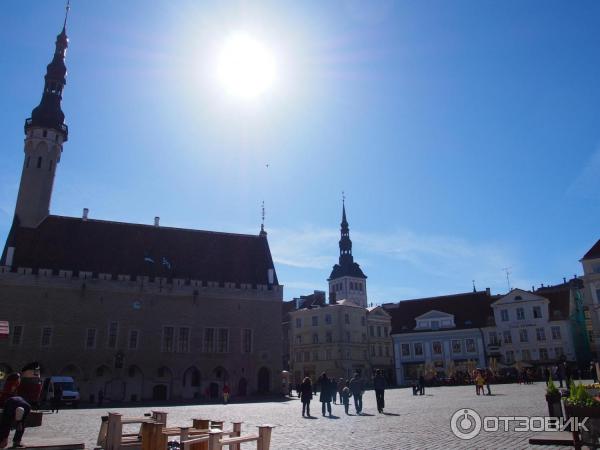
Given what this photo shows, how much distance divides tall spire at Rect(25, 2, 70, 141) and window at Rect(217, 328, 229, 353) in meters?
25.2

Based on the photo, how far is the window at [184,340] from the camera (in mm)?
42531

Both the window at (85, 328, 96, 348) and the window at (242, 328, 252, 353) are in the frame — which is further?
the window at (242, 328, 252, 353)

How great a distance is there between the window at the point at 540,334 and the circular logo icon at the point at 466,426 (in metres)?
40.2

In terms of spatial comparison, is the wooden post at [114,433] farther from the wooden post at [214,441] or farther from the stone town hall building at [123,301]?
the stone town hall building at [123,301]

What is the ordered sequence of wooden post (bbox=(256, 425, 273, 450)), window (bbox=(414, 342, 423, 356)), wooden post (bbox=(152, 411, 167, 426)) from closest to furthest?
wooden post (bbox=(256, 425, 273, 450)), wooden post (bbox=(152, 411, 167, 426)), window (bbox=(414, 342, 423, 356))

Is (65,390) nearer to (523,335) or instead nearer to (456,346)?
(456,346)

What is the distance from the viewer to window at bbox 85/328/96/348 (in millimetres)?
39656

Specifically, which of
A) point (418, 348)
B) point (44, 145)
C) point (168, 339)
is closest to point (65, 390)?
point (168, 339)

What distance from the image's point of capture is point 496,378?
3978cm

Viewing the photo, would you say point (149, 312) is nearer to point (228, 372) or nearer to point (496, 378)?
point (228, 372)

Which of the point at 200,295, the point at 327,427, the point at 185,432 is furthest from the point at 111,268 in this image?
the point at 185,432

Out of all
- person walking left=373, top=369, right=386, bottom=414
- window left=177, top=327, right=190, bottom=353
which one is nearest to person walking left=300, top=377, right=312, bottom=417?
person walking left=373, top=369, right=386, bottom=414

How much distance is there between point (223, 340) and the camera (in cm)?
4453

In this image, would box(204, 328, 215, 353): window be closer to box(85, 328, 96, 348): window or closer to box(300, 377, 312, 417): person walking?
box(85, 328, 96, 348): window
